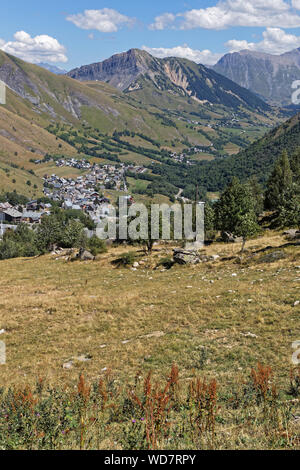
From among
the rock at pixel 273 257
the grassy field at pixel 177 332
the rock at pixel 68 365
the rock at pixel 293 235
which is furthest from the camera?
the rock at pixel 293 235

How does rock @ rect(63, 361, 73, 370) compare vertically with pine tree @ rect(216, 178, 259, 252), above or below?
below

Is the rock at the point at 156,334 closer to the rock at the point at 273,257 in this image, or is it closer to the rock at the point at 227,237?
the rock at the point at 273,257

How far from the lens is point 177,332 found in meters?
17.2

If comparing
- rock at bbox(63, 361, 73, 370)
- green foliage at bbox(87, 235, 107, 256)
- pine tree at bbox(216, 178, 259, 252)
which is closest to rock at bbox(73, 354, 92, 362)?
rock at bbox(63, 361, 73, 370)

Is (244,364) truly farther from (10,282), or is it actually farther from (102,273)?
(10,282)

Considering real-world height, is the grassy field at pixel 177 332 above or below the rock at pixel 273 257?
below

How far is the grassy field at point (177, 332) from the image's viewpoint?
11.1 meters

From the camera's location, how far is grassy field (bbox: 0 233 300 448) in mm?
11062

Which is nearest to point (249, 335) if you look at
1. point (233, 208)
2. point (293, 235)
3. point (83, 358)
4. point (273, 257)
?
point (83, 358)

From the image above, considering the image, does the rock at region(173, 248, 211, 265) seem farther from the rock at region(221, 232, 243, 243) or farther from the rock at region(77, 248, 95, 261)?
the rock at region(77, 248, 95, 261)

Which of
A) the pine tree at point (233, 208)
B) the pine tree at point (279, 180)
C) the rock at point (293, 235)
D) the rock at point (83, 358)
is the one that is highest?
the pine tree at point (279, 180)

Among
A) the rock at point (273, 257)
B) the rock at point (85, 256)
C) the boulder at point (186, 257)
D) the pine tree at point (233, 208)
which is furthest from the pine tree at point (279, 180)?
the rock at point (85, 256)

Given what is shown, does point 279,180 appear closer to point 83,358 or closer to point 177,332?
point 177,332

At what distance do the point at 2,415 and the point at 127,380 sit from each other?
4.95 m
